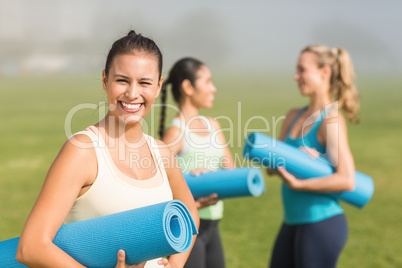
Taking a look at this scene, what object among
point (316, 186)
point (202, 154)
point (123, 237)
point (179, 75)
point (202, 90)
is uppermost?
point (179, 75)

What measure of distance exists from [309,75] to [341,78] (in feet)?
0.98

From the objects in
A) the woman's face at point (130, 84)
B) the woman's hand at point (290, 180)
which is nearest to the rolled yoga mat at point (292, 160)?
the woman's hand at point (290, 180)

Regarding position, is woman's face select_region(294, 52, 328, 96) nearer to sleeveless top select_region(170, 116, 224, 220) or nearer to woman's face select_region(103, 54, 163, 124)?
sleeveless top select_region(170, 116, 224, 220)

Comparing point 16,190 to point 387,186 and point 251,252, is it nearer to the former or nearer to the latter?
point 251,252

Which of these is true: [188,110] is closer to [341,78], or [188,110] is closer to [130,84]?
[341,78]

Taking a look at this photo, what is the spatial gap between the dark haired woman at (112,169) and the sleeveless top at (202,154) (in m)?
1.47

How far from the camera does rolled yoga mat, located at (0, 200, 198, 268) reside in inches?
72.7

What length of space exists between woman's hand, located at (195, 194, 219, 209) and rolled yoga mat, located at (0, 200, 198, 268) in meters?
1.64

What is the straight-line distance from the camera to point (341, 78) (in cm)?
423

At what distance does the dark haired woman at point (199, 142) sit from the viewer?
378 cm

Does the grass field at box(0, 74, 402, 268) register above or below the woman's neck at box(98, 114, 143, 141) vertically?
below

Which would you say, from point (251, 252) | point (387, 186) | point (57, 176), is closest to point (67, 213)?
point (57, 176)

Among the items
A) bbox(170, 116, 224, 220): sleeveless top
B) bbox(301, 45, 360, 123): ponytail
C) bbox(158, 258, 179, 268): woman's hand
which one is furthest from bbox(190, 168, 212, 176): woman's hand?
bbox(158, 258, 179, 268): woman's hand

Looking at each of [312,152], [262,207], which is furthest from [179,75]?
[262,207]
